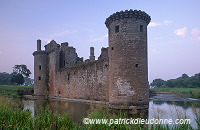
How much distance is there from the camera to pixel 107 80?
613 inches

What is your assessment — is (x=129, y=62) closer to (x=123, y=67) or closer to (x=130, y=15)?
(x=123, y=67)

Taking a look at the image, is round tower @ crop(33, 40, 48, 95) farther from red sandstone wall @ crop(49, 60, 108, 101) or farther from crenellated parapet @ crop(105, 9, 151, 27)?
crenellated parapet @ crop(105, 9, 151, 27)

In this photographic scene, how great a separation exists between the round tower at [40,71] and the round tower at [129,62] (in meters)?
17.6

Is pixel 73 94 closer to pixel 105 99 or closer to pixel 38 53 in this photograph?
pixel 105 99

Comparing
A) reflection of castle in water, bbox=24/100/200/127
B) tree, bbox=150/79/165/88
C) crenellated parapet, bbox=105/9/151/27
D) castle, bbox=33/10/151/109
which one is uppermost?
crenellated parapet, bbox=105/9/151/27

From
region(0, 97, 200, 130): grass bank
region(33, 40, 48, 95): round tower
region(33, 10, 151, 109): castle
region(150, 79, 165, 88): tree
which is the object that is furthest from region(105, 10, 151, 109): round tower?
region(150, 79, 165, 88): tree

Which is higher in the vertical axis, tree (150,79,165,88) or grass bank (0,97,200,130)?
grass bank (0,97,200,130)

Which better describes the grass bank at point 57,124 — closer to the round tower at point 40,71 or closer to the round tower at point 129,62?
the round tower at point 129,62

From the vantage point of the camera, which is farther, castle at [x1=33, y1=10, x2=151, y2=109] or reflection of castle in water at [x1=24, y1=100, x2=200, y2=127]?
castle at [x1=33, y1=10, x2=151, y2=109]

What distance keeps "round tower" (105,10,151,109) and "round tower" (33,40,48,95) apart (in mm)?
17628

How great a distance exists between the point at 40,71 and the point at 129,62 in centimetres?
1959

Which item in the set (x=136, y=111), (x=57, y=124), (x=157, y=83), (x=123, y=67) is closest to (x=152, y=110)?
(x=136, y=111)

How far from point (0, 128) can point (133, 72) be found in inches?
385

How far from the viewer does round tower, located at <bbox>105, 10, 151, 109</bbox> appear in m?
12.9
